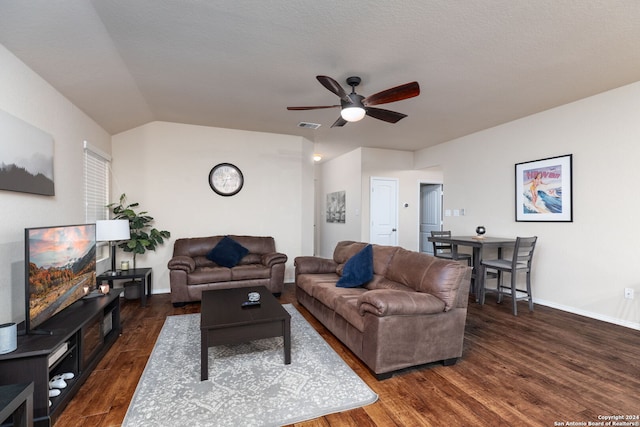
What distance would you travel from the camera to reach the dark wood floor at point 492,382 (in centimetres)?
182

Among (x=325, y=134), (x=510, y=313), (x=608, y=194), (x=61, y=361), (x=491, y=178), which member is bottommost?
(x=510, y=313)

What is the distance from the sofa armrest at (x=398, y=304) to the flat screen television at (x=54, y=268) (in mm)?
2106

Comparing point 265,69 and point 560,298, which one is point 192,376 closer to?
point 265,69

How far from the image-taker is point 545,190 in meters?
4.10

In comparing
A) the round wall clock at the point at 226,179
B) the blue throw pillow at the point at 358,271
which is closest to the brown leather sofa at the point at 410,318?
the blue throw pillow at the point at 358,271

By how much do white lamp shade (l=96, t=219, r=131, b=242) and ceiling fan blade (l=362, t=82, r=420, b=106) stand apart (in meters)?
3.13

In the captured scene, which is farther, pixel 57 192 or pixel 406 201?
pixel 406 201

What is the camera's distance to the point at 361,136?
5.50 metres

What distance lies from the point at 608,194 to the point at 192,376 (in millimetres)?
4610

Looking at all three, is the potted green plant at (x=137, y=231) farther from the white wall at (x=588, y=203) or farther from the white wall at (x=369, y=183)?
the white wall at (x=588, y=203)

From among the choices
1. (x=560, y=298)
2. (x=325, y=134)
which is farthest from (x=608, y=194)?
(x=325, y=134)

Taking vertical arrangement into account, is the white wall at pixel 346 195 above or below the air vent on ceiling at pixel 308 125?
below

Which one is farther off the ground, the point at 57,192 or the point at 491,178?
the point at 491,178

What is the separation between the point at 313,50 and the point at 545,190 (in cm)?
358
